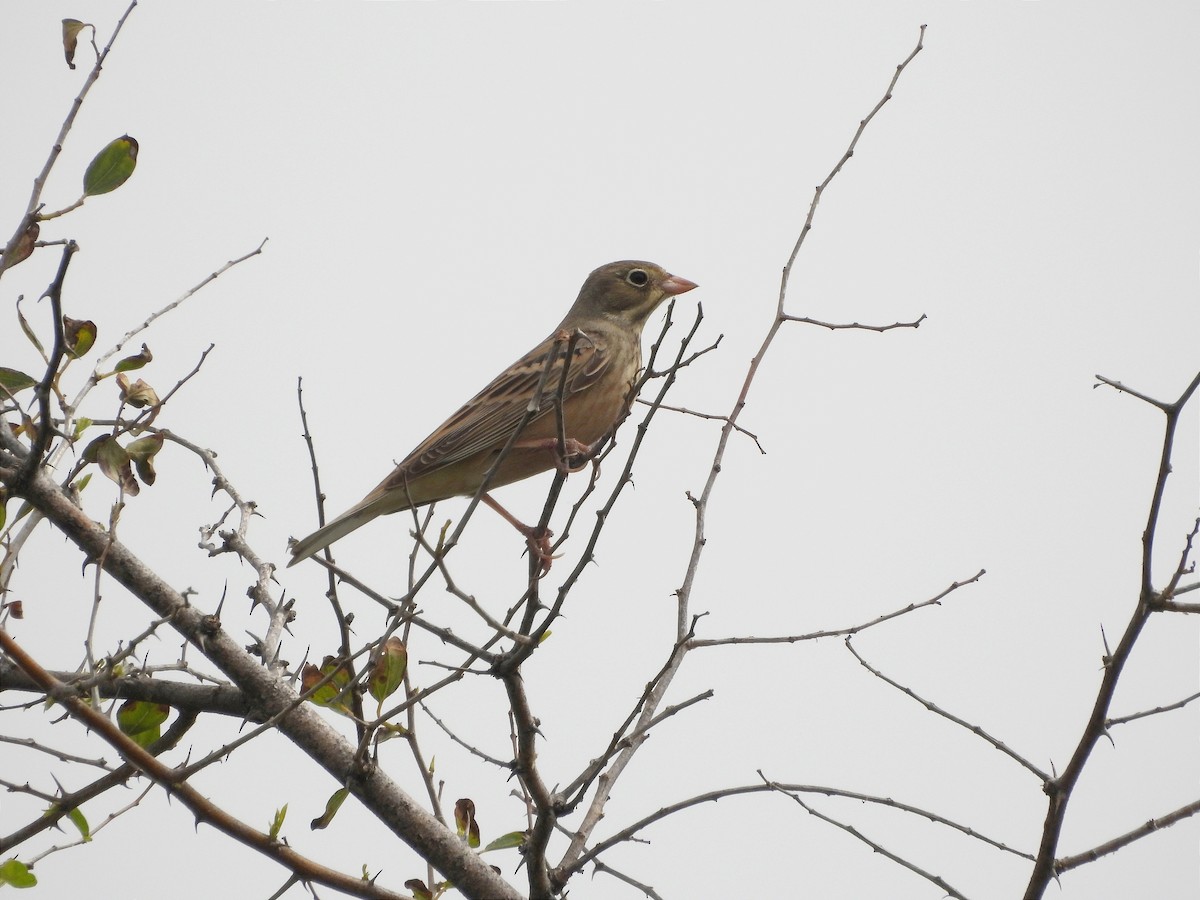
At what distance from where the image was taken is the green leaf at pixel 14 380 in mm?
4230

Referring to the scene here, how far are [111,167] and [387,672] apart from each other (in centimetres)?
188

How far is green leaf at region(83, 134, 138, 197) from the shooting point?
3980mm

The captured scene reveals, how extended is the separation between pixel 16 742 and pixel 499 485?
12.4ft

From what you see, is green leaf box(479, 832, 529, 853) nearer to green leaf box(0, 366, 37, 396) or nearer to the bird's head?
green leaf box(0, 366, 37, 396)

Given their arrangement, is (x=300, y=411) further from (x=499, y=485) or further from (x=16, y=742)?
(x=499, y=485)

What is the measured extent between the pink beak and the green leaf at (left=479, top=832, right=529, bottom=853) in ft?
16.3

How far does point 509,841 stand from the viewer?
14.0ft

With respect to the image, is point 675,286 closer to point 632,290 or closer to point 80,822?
point 632,290

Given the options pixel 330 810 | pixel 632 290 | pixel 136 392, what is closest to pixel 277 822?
pixel 330 810

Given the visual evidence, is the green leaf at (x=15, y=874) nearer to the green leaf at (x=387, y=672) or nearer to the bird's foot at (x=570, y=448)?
the green leaf at (x=387, y=672)

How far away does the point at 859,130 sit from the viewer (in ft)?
17.4

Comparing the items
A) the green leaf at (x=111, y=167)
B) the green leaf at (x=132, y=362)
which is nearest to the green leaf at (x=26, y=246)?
the green leaf at (x=111, y=167)

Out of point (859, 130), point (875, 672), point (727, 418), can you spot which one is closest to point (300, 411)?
point (727, 418)

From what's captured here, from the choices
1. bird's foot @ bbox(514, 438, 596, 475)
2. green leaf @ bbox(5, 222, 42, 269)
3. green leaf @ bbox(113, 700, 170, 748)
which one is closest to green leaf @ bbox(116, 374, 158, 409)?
green leaf @ bbox(5, 222, 42, 269)
